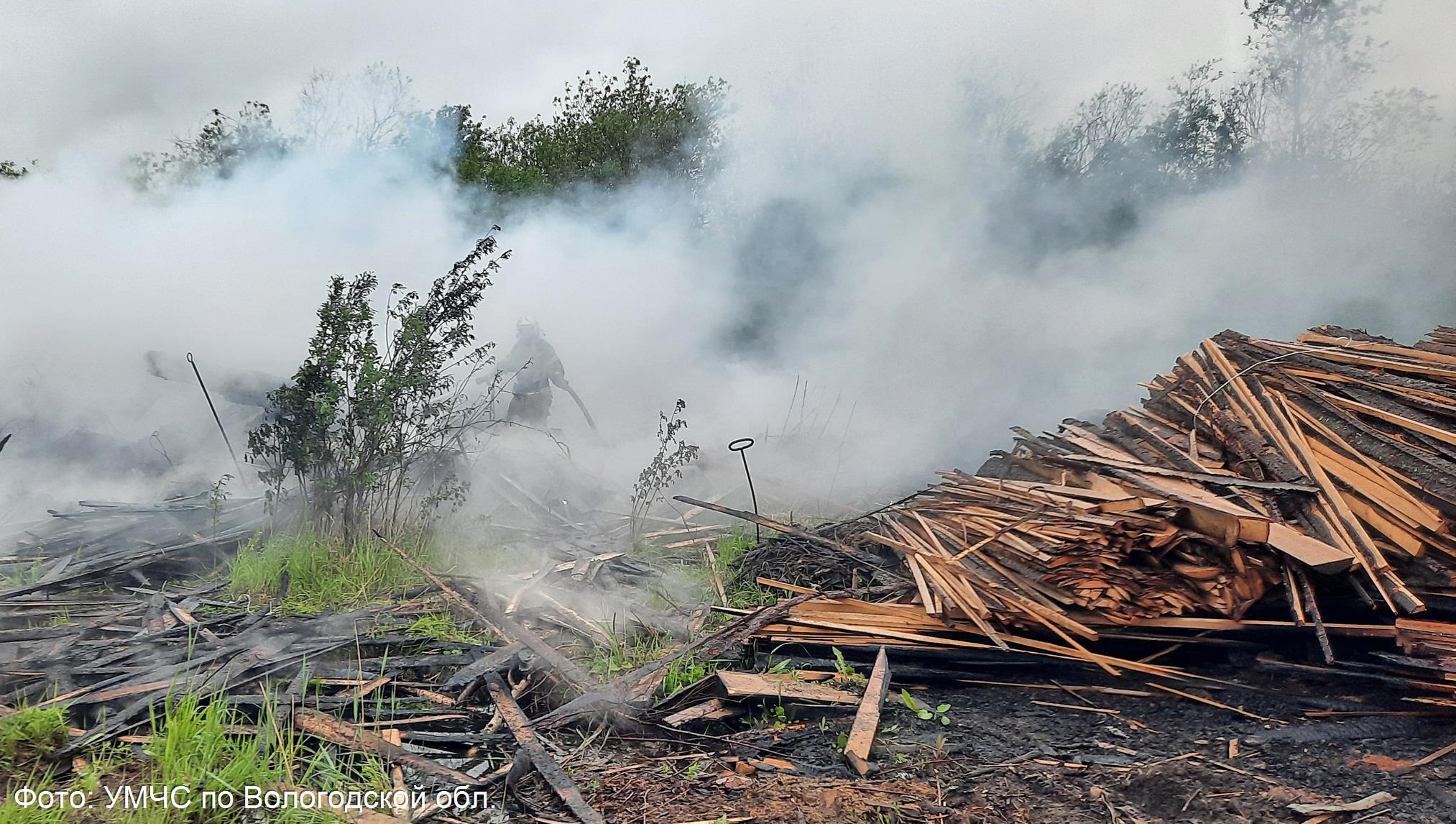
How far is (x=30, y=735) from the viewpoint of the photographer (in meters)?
3.39

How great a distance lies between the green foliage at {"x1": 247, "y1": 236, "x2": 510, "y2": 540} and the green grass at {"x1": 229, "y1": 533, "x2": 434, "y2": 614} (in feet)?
0.77

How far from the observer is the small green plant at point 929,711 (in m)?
4.09

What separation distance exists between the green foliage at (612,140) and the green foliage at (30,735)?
1337 cm

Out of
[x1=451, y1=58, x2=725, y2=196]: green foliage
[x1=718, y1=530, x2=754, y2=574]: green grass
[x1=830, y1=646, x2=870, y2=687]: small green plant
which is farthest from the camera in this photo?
[x1=451, y1=58, x2=725, y2=196]: green foliage

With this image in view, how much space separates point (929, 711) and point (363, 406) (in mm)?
4640

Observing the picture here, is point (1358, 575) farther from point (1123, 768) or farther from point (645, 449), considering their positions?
point (645, 449)

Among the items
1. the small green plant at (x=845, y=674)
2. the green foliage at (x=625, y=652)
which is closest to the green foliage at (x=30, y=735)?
the green foliage at (x=625, y=652)

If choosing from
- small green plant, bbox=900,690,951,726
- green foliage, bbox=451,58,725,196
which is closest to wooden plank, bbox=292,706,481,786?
small green plant, bbox=900,690,951,726

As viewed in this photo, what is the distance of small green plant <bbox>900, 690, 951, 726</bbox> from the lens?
409cm

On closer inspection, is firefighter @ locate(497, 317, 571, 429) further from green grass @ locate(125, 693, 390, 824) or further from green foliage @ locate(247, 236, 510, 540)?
green grass @ locate(125, 693, 390, 824)

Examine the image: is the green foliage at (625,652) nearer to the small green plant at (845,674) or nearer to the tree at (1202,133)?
the small green plant at (845,674)

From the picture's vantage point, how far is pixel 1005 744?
3811 mm

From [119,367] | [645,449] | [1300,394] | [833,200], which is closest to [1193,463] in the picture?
[1300,394]

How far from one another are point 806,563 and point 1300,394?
11.9ft
